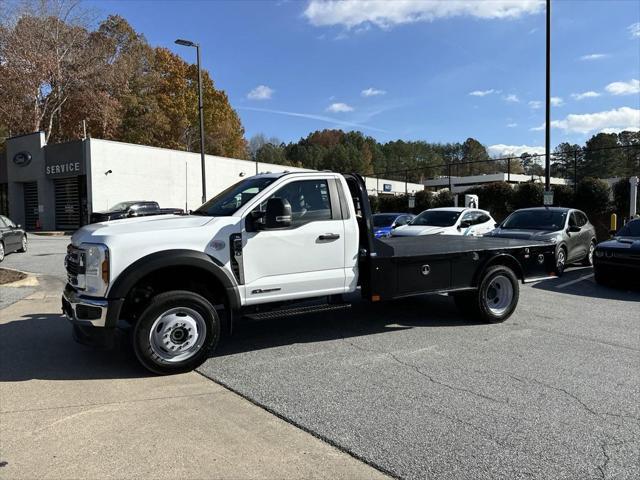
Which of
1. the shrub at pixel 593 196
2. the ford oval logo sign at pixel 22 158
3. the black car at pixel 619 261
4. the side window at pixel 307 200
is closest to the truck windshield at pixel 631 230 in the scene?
the black car at pixel 619 261

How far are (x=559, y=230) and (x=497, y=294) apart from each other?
21.2 feet

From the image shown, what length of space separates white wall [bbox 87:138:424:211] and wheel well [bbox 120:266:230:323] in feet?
89.5

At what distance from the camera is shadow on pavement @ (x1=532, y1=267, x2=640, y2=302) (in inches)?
386

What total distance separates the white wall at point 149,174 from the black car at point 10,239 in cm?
1314

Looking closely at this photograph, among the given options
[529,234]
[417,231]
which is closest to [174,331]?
[529,234]

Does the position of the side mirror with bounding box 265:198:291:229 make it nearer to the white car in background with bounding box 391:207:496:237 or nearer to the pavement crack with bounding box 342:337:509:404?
the pavement crack with bounding box 342:337:509:404

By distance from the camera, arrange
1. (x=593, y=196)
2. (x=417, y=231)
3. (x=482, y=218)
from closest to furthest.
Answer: (x=417, y=231) < (x=482, y=218) < (x=593, y=196)

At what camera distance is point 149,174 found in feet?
109

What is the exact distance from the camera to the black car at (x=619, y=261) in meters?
10.2

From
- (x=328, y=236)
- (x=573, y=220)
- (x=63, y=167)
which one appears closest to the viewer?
(x=328, y=236)

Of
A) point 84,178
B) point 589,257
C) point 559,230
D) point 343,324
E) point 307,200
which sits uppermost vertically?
point 84,178

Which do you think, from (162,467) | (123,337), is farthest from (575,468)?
(123,337)

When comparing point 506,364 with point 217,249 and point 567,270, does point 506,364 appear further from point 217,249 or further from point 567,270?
point 567,270

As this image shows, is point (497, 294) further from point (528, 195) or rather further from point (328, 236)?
point (528, 195)
